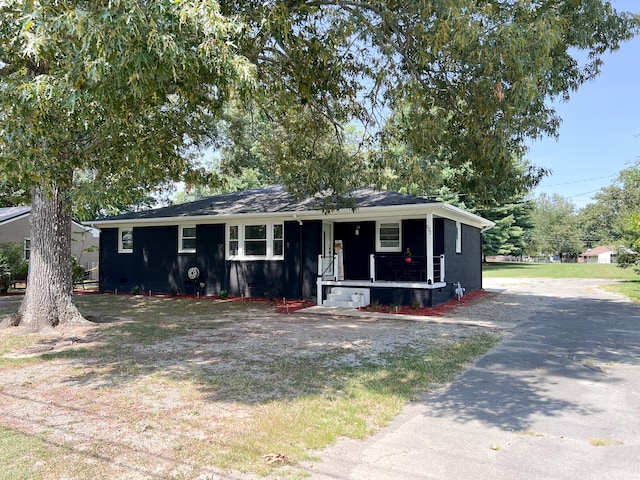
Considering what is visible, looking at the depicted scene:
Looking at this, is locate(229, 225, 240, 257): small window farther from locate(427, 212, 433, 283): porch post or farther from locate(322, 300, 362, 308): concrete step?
locate(427, 212, 433, 283): porch post

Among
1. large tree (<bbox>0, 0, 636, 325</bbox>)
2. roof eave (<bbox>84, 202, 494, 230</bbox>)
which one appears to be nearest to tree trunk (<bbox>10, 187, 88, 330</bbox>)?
large tree (<bbox>0, 0, 636, 325</bbox>)

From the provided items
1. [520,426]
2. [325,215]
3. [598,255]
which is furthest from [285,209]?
[598,255]

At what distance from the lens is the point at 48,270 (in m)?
9.00

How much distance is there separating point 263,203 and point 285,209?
1.80 m

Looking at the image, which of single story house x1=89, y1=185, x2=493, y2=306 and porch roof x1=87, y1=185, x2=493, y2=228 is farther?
single story house x1=89, y1=185, x2=493, y2=306

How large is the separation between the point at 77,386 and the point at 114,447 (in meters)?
2.00

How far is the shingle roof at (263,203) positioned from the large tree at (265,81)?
2.68 m

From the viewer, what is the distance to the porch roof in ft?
38.1

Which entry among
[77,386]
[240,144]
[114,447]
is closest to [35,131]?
[77,386]

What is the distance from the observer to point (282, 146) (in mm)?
10344

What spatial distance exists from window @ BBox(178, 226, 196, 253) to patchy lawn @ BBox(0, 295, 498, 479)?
20.8 feet

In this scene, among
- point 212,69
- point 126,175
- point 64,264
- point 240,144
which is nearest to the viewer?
point 212,69

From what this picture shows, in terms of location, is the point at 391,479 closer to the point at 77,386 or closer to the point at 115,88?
the point at 77,386

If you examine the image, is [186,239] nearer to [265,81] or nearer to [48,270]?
[48,270]
